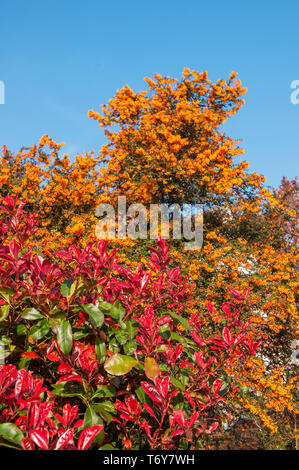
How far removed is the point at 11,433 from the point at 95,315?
18.6 inches

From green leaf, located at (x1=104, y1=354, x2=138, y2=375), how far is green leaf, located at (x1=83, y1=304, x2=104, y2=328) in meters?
0.14

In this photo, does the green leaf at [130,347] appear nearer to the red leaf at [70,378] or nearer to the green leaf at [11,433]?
the red leaf at [70,378]

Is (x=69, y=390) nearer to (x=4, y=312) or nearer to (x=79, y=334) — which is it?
(x=79, y=334)

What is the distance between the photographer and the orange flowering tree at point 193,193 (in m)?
5.07

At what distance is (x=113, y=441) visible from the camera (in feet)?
4.66

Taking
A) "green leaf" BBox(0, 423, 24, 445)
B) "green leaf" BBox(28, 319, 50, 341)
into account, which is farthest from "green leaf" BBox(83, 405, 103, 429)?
"green leaf" BBox(28, 319, 50, 341)

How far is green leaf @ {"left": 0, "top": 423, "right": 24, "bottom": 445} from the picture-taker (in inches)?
41.8

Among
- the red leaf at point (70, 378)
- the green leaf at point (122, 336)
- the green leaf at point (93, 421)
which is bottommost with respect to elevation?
the green leaf at point (93, 421)

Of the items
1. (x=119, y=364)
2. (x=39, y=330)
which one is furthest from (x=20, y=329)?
(x=119, y=364)

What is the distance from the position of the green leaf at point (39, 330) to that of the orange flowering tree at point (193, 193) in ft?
10.6

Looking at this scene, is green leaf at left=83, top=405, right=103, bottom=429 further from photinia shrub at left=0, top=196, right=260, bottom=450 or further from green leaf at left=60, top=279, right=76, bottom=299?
green leaf at left=60, top=279, right=76, bottom=299

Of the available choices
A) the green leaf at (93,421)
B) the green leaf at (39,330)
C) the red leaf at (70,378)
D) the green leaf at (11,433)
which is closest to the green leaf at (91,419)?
the green leaf at (93,421)
